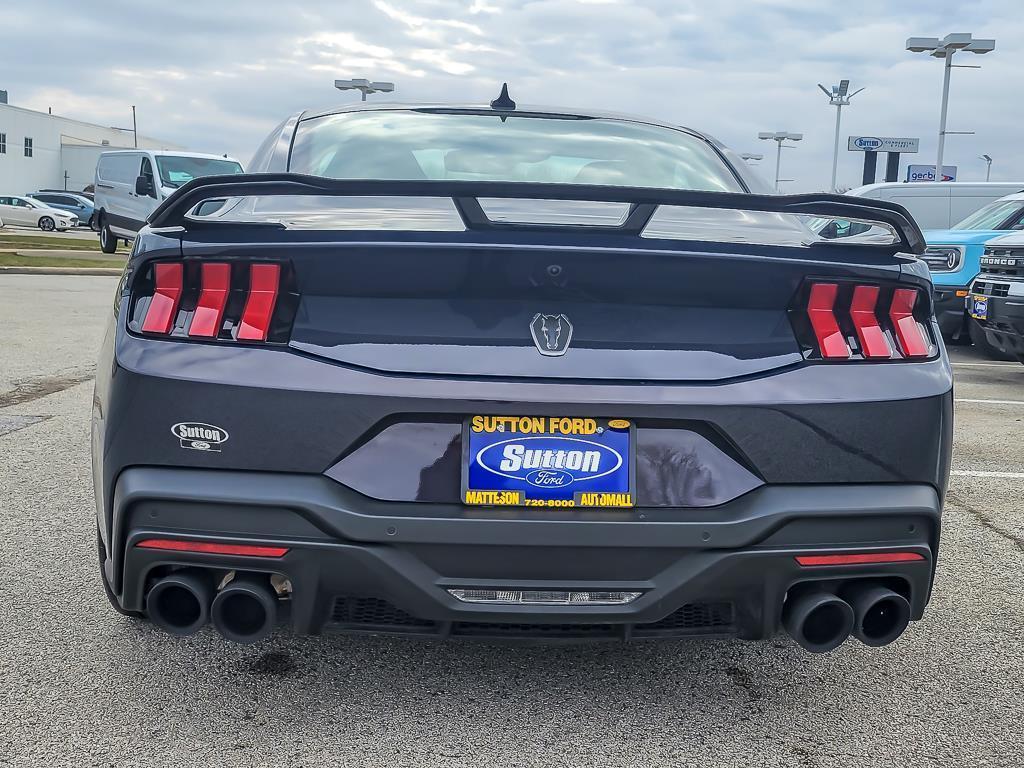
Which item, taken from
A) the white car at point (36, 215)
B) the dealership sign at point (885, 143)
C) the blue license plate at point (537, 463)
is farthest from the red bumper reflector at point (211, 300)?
the dealership sign at point (885, 143)

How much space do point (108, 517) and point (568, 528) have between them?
100 cm

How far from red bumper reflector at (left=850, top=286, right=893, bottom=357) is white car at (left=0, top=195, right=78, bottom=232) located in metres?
45.8

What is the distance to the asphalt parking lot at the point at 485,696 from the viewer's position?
7.73 ft

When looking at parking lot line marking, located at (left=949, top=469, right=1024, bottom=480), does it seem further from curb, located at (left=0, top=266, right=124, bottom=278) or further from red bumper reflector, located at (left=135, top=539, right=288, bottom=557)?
curb, located at (left=0, top=266, right=124, bottom=278)

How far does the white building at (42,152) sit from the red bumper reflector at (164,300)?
78.2 metres

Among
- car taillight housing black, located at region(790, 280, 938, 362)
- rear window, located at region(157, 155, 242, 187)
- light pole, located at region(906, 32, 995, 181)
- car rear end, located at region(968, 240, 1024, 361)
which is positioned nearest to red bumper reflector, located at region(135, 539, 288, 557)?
car taillight housing black, located at region(790, 280, 938, 362)

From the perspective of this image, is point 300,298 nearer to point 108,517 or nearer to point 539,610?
point 108,517

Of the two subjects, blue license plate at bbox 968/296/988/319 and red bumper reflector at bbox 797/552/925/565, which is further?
blue license plate at bbox 968/296/988/319

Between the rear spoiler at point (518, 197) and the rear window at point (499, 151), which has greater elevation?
the rear window at point (499, 151)

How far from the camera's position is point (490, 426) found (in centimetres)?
217

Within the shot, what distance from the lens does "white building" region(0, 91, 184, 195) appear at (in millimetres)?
76500

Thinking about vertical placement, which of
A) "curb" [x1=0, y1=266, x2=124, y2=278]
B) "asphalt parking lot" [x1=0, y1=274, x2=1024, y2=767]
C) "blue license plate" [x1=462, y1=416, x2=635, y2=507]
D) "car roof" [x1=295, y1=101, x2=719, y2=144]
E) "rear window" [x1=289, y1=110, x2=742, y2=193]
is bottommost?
"asphalt parking lot" [x1=0, y1=274, x2=1024, y2=767]

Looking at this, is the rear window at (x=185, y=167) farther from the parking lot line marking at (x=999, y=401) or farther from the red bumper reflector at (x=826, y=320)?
the red bumper reflector at (x=826, y=320)

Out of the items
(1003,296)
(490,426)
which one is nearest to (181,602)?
(490,426)
